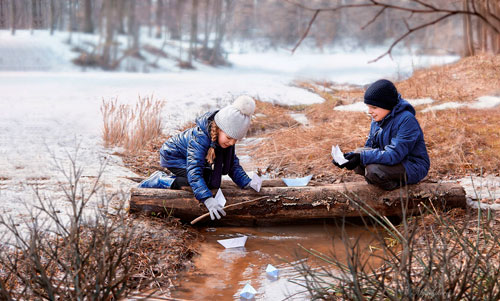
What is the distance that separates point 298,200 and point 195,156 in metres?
0.80

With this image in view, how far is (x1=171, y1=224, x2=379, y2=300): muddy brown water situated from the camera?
9.44 ft

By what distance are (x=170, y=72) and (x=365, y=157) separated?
131 inches

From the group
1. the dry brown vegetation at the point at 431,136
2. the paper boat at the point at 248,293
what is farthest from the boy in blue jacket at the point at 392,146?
the paper boat at the point at 248,293

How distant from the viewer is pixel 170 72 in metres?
6.46

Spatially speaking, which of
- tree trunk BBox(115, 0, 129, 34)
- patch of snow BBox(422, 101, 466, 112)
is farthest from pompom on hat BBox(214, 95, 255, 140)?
patch of snow BBox(422, 101, 466, 112)

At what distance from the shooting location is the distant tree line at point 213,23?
210 inches

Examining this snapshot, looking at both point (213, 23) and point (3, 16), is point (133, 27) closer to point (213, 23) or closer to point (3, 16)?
point (3, 16)

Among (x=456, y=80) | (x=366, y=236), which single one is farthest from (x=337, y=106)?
(x=366, y=236)

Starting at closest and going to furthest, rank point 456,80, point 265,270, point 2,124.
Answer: point 265,270
point 2,124
point 456,80

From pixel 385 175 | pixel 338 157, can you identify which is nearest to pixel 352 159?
pixel 338 157

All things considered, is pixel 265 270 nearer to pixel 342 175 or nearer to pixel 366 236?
pixel 366 236

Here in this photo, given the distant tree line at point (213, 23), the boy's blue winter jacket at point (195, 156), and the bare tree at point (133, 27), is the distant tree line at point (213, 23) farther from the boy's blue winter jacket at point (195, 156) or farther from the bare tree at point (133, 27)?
the boy's blue winter jacket at point (195, 156)

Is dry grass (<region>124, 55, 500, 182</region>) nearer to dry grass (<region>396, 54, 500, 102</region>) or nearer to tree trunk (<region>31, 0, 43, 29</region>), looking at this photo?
dry grass (<region>396, 54, 500, 102</region>)

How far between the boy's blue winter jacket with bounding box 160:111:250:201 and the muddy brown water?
380 mm
